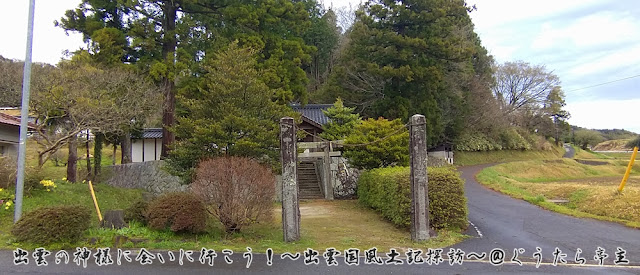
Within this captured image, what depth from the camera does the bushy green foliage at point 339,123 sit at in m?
20.6

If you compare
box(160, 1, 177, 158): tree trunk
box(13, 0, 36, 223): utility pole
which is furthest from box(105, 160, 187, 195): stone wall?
box(13, 0, 36, 223): utility pole

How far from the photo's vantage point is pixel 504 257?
25.2 ft

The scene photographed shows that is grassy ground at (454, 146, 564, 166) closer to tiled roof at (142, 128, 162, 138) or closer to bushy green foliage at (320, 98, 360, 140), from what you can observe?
bushy green foliage at (320, 98, 360, 140)

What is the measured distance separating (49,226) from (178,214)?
2315 mm

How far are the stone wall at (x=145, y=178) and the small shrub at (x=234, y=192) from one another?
33.3 ft

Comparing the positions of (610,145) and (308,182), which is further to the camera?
(610,145)

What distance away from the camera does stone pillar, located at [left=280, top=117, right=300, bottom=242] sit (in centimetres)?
869

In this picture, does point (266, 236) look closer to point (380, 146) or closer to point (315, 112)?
point (380, 146)

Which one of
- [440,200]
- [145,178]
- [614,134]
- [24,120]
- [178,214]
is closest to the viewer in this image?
[178,214]

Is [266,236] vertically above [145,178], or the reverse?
[145,178]

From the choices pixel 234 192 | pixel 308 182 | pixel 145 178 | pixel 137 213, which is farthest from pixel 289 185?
pixel 145 178

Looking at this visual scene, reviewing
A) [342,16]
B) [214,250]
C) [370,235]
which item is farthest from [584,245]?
[342,16]

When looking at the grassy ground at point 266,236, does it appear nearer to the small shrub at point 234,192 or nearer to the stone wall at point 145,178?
the small shrub at point 234,192

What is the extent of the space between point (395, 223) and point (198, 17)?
12.2m
